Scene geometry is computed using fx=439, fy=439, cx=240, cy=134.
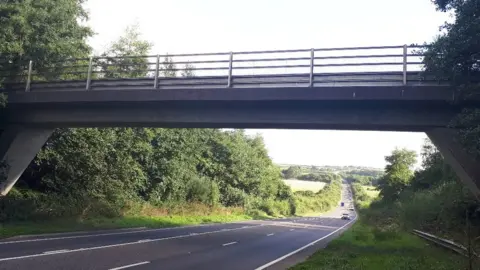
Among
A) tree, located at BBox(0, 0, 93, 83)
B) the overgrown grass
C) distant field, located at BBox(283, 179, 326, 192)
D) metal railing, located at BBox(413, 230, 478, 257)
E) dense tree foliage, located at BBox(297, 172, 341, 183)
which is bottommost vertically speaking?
the overgrown grass

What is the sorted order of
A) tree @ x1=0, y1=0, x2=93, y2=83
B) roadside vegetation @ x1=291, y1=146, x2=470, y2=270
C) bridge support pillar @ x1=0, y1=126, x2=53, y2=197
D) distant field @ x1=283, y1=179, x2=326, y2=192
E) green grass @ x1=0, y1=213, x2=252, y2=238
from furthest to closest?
distant field @ x1=283, y1=179, x2=326, y2=192
bridge support pillar @ x1=0, y1=126, x2=53, y2=197
tree @ x1=0, y1=0, x2=93, y2=83
green grass @ x1=0, y1=213, x2=252, y2=238
roadside vegetation @ x1=291, y1=146, x2=470, y2=270

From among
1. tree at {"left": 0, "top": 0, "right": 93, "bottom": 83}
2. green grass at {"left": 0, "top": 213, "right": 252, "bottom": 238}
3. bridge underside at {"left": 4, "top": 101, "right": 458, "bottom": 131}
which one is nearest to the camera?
bridge underside at {"left": 4, "top": 101, "right": 458, "bottom": 131}

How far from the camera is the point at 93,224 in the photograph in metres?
21.9

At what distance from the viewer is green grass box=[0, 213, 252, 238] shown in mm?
17125

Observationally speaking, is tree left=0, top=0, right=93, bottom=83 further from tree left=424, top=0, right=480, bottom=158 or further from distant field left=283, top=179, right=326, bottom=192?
distant field left=283, top=179, right=326, bottom=192

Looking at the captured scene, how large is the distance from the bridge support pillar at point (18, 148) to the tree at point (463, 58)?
1768 centimetres

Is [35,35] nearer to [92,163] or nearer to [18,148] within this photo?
[18,148]

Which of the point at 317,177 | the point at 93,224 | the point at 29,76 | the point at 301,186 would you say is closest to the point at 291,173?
the point at 317,177

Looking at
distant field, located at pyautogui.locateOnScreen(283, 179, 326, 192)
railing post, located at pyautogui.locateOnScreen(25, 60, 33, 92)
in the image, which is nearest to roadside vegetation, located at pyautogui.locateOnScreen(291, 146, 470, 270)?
railing post, located at pyautogui.locateOnScreen(25, 60, 33, 92)

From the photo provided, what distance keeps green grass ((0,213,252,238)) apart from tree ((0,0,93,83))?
23.6 ft

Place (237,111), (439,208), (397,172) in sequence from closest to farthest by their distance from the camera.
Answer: (237,111), (439,208), (397,172)

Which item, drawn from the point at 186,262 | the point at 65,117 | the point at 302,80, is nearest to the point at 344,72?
the point at 302,80

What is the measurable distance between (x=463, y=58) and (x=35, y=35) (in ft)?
61.7

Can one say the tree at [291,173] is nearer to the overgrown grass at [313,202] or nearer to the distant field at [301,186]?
the distant field at [301,186]
